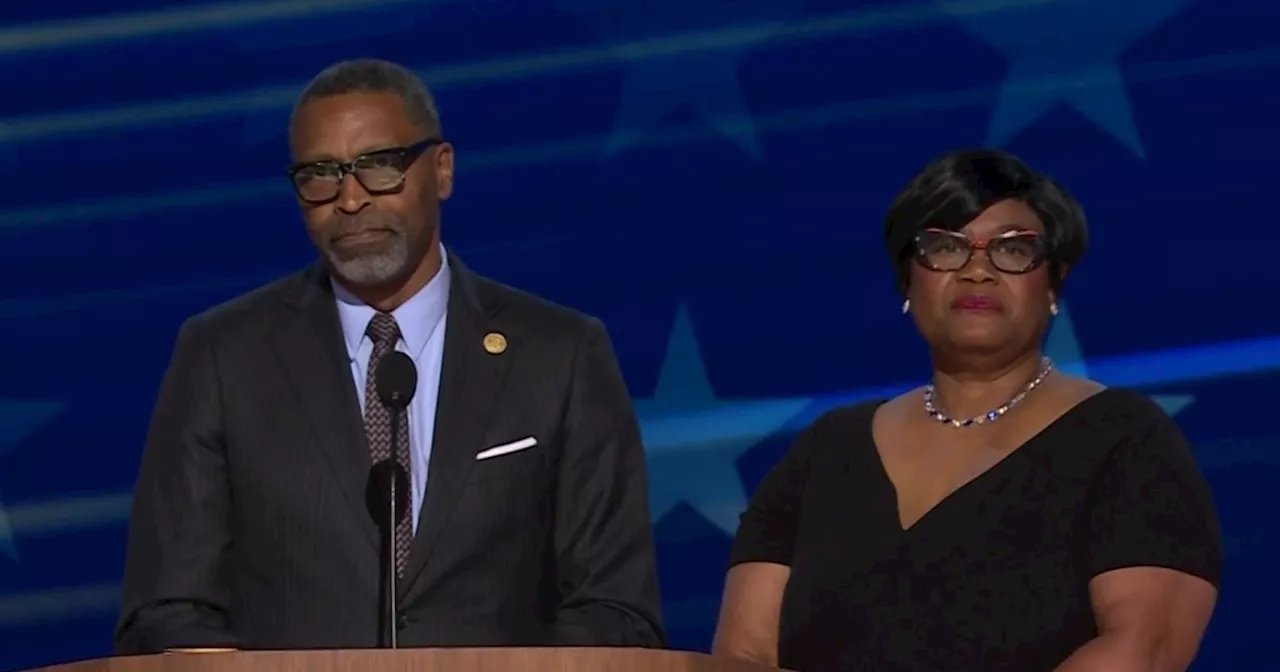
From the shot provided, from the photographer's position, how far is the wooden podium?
222cm

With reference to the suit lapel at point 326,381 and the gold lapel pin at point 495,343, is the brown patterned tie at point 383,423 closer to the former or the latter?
the suit lapel at point 326,381

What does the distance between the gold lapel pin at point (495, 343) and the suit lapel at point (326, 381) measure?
0.61 feet

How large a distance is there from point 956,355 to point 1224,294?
3.07 feet

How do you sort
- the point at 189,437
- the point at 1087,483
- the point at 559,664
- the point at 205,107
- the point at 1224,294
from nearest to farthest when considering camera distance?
the point at 559,664 → the point at 1087,483 → the point at 189,437 → the point at 1224,294 → the point at 205,107

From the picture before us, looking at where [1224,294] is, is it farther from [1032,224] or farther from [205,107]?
[205,107]

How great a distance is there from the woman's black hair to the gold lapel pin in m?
0.57

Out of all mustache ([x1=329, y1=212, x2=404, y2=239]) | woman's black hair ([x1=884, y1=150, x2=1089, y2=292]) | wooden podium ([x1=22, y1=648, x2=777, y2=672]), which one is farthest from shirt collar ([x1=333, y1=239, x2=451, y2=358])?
wooden podium ([x1=22, y1=648, x2=777, y2=672])

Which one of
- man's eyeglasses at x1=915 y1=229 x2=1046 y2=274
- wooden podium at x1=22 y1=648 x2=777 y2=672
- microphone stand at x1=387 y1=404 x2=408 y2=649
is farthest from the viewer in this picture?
man's eyeglasses at x1=915 y1=229 x2=1046 y2=274

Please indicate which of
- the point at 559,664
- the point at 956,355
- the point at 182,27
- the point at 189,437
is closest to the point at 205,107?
the point at 182,27

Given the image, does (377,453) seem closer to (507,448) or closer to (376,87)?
(507,448)

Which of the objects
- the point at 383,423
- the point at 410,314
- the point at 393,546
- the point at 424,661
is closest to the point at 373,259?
the point at 410,314

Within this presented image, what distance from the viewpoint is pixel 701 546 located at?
4.00m

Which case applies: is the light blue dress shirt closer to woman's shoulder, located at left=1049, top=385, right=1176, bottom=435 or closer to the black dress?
the black dress

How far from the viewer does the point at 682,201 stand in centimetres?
399
